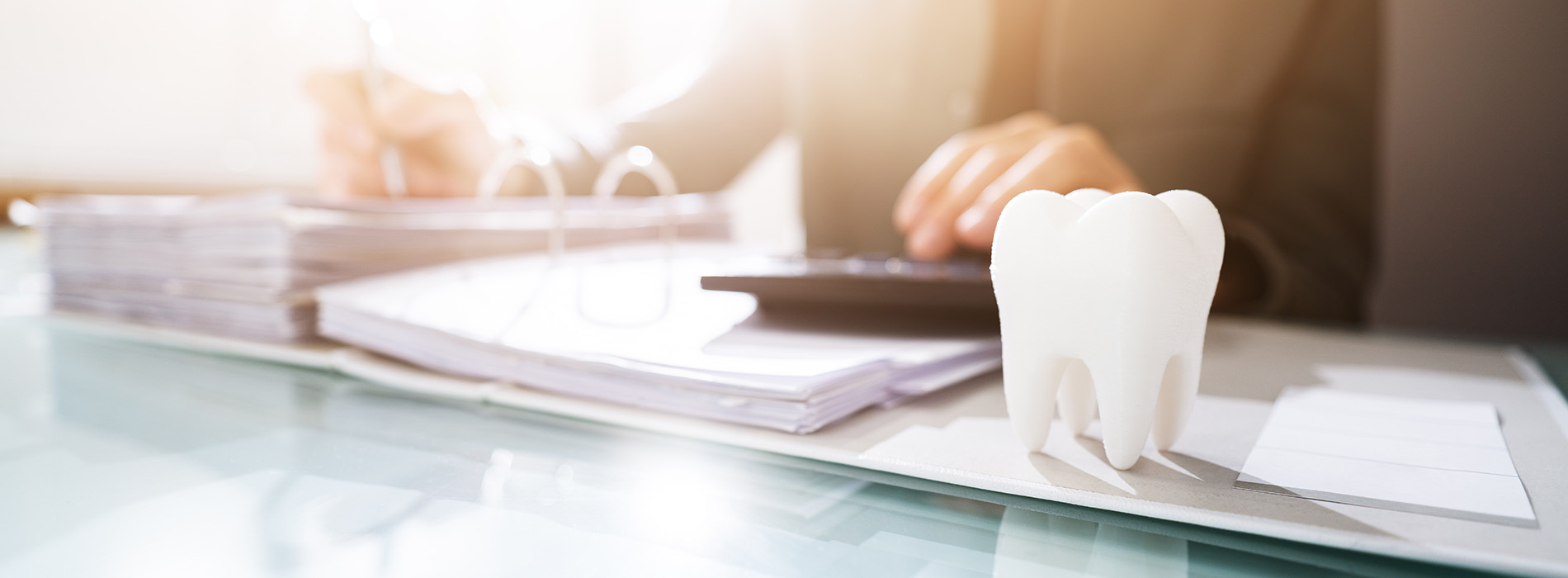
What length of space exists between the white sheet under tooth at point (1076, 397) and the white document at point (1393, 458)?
0.05 m

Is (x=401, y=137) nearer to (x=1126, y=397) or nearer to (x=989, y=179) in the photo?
(x=989, y=179)

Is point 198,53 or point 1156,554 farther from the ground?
point 198,53

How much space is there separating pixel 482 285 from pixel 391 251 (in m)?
0.11

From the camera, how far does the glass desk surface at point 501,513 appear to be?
19 cm

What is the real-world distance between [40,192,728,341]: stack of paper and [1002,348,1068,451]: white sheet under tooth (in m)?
0.33

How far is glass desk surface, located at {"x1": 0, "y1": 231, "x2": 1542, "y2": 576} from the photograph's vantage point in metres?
0.19

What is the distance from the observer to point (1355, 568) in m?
0.18

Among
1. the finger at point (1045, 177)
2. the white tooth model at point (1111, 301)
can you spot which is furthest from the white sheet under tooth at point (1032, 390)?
the finger at point (1045, 177)

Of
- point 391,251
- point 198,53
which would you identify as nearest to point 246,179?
point 198,53

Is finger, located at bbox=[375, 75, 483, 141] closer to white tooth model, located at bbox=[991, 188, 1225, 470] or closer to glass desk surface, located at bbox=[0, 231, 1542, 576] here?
glass desk surface, located at bbox=[0, 231, 1542, 576]

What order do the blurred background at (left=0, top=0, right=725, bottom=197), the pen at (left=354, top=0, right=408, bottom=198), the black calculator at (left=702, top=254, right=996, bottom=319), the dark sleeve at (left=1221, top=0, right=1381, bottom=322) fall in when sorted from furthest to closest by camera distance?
1. the blurred background at (left=0, top=0, right=725, bottom=197)
2. the dark sleeve at (left=1221, top=0, right=1381, bottom=322)
3. the pen at (left=354, top=0, right=408, bottom=198)
4. the black calculator at (left=702, top=254, right=996, bottom=319)

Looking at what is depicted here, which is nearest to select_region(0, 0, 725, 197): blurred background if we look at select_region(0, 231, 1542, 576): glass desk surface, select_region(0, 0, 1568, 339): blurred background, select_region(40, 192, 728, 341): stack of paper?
select_region(0, 0, 1568, 339): blurred background

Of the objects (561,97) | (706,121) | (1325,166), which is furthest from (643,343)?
(561,97)

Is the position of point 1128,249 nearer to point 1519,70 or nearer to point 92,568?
point 92,568
